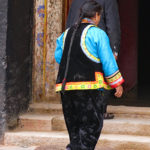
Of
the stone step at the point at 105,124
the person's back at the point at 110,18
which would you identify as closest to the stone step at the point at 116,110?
the stone step at the point at 105,124

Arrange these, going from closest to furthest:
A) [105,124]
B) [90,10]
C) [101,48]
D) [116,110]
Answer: [101,48], [90,10], [105,124], [116,110]

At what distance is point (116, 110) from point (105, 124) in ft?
1.67

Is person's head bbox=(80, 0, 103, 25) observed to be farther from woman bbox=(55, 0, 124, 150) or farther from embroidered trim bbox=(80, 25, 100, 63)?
embroidered trim bbox=(80, 25, 100, 63)

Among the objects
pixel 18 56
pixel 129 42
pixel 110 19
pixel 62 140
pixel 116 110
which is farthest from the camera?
pixel 129 42

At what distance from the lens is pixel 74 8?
4664 mm

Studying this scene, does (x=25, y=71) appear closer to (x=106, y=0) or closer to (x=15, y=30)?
(x=15, y=30)

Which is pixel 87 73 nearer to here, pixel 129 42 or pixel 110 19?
pixel 110 19

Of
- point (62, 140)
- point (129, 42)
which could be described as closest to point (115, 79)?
point (62, 140)

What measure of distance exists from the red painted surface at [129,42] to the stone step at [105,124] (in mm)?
2432

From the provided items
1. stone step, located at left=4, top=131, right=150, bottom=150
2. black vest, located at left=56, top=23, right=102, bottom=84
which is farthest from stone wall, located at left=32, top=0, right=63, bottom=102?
black vest, located at left=56, top=23, right=102, bottom=84

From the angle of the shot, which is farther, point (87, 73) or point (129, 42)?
point (129, 42)

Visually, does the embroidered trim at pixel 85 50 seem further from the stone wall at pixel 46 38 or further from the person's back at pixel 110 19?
the stone wall at pixel 46 38

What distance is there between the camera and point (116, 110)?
5371 mm

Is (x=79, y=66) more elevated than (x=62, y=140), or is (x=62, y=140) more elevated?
(x=79, y=66)
